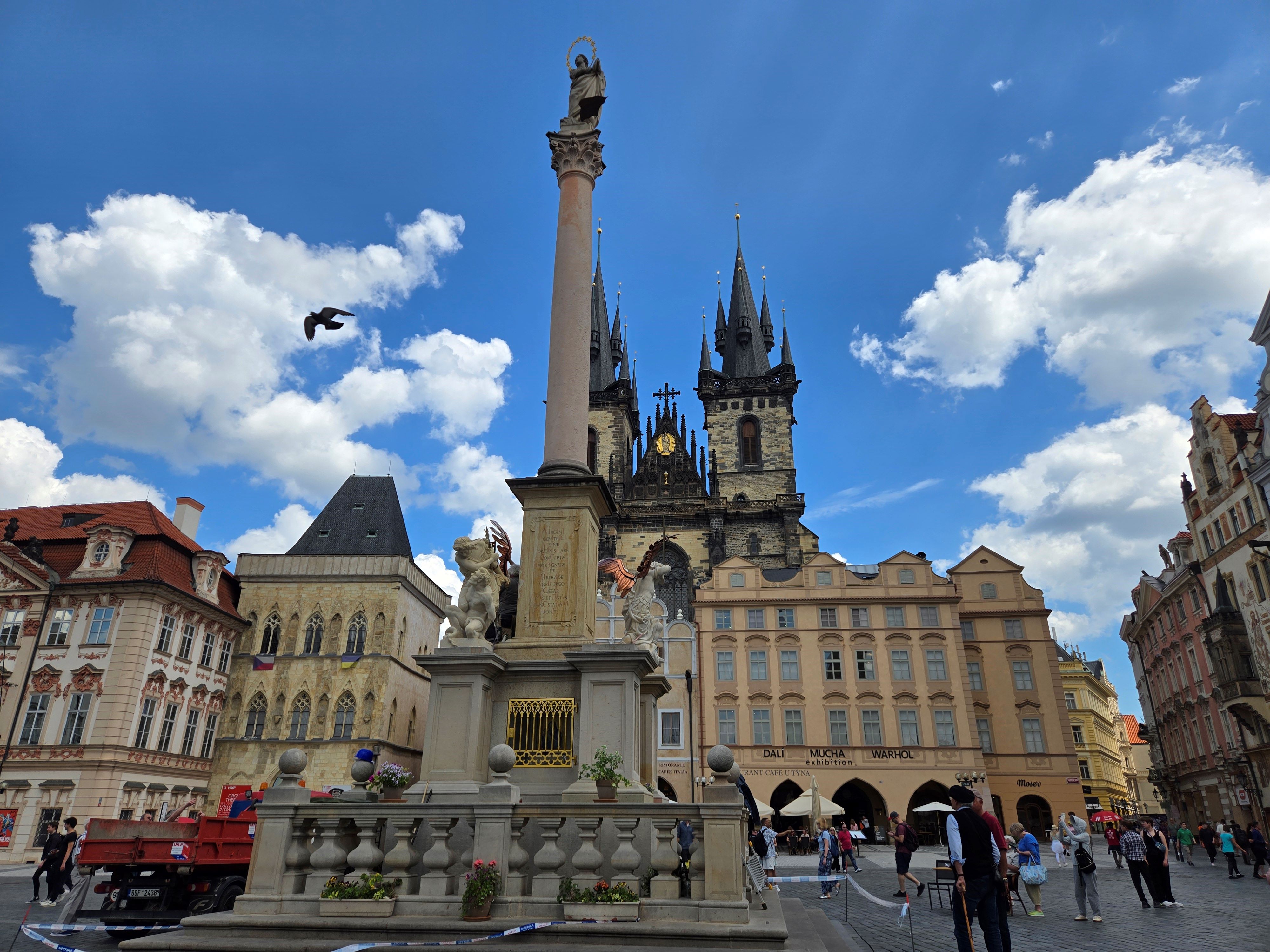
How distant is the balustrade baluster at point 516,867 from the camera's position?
7.61 meters

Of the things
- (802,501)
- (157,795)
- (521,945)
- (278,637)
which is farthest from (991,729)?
(521,945)

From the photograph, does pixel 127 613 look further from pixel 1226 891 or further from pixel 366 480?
pixel 1226 891

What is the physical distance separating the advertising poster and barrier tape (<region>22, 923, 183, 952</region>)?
20.3m

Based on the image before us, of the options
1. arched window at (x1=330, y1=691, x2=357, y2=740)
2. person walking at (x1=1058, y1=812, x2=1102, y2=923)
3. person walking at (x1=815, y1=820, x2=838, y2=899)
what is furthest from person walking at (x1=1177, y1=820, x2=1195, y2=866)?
arched window at (x1=330, y1=691, x2=357, y2=740)

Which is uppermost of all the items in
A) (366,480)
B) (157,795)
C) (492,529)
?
(366,480)

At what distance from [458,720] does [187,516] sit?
110 ft

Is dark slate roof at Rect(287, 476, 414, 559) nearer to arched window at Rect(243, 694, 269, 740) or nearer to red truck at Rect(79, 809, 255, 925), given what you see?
arched window at Rect(243, 694, 269, 740)

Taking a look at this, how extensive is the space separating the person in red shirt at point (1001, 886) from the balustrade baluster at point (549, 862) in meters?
3.58

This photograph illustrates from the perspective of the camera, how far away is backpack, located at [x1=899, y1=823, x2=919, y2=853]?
53.5ft

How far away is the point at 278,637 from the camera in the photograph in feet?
116

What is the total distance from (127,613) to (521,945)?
27.8 metres

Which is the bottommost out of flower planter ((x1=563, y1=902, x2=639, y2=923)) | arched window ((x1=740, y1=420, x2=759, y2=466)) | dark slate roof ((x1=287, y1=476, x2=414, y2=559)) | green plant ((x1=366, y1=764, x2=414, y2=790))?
flower planter ((x1=563, y1=902, x2=639, y2=923))

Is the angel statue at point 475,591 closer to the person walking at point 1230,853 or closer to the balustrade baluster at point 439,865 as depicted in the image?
the balustrade baluster at point 439,865

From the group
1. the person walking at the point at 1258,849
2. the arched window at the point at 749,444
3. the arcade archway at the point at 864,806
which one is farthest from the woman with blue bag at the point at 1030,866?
the arched window at the point at 749,444
